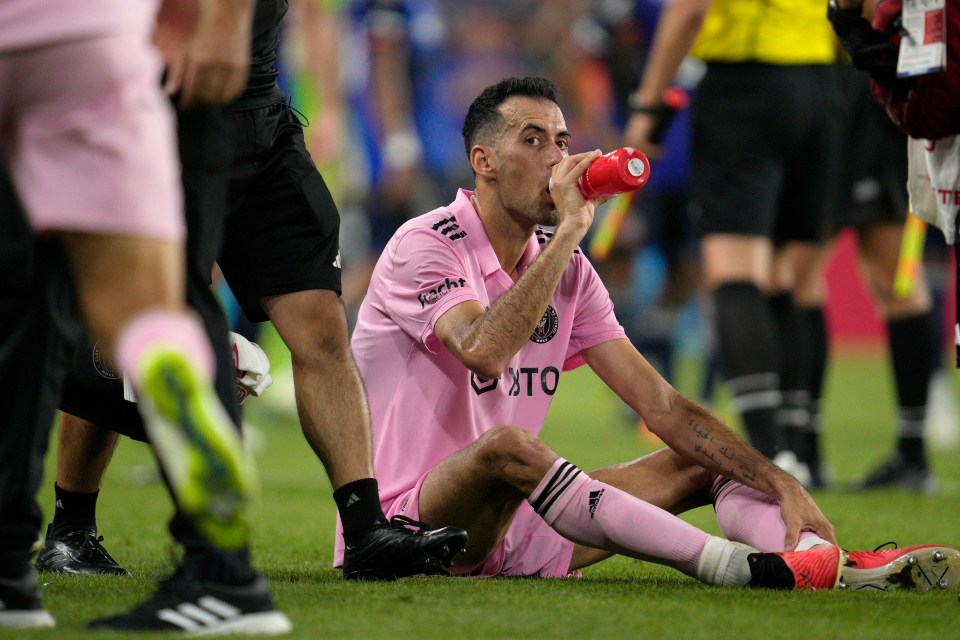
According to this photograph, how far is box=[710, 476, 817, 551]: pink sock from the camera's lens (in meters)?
3.22

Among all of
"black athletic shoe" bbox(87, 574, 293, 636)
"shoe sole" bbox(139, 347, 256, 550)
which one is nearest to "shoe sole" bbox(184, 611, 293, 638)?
"black athletic shoe" bbox(87, 574, 293, 636)

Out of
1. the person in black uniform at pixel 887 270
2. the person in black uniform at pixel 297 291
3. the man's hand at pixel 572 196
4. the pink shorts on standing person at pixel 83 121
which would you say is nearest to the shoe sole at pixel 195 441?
the pink shorts on standing person at pixel 83 121

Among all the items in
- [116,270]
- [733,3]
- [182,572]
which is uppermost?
[733,3]

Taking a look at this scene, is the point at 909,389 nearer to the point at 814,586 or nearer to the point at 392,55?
the point at 814,586

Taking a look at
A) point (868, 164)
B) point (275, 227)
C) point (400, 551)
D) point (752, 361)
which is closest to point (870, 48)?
point (275, 227)

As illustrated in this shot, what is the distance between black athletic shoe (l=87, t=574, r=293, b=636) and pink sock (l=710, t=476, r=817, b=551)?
1239mm

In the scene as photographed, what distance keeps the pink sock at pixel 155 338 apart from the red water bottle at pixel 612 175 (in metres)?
1.47

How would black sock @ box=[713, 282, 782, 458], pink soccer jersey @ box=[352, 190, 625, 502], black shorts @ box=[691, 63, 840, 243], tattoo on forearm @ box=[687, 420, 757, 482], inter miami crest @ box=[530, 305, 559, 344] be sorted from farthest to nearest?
black shorts @ box=[691, 63, 840, 243] → black sock @ box=[713, 282, 782, 458] → inter miami crest @ box=[530, 305, 559, 344] → pink soccer jersey @ box=[352, 190, 625, 502] → tattoo on forearm @ box=[687, 420, 757, 482]

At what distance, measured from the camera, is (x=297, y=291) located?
3229 mm

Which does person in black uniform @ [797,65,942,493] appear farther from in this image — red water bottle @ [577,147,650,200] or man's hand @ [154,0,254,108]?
man's hand @ [154,0,254,108]

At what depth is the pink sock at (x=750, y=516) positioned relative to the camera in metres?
3.22

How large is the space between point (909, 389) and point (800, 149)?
111 centimetres

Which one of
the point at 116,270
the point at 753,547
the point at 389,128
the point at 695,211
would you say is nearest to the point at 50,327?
the point at 116,270

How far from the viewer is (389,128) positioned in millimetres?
8766
